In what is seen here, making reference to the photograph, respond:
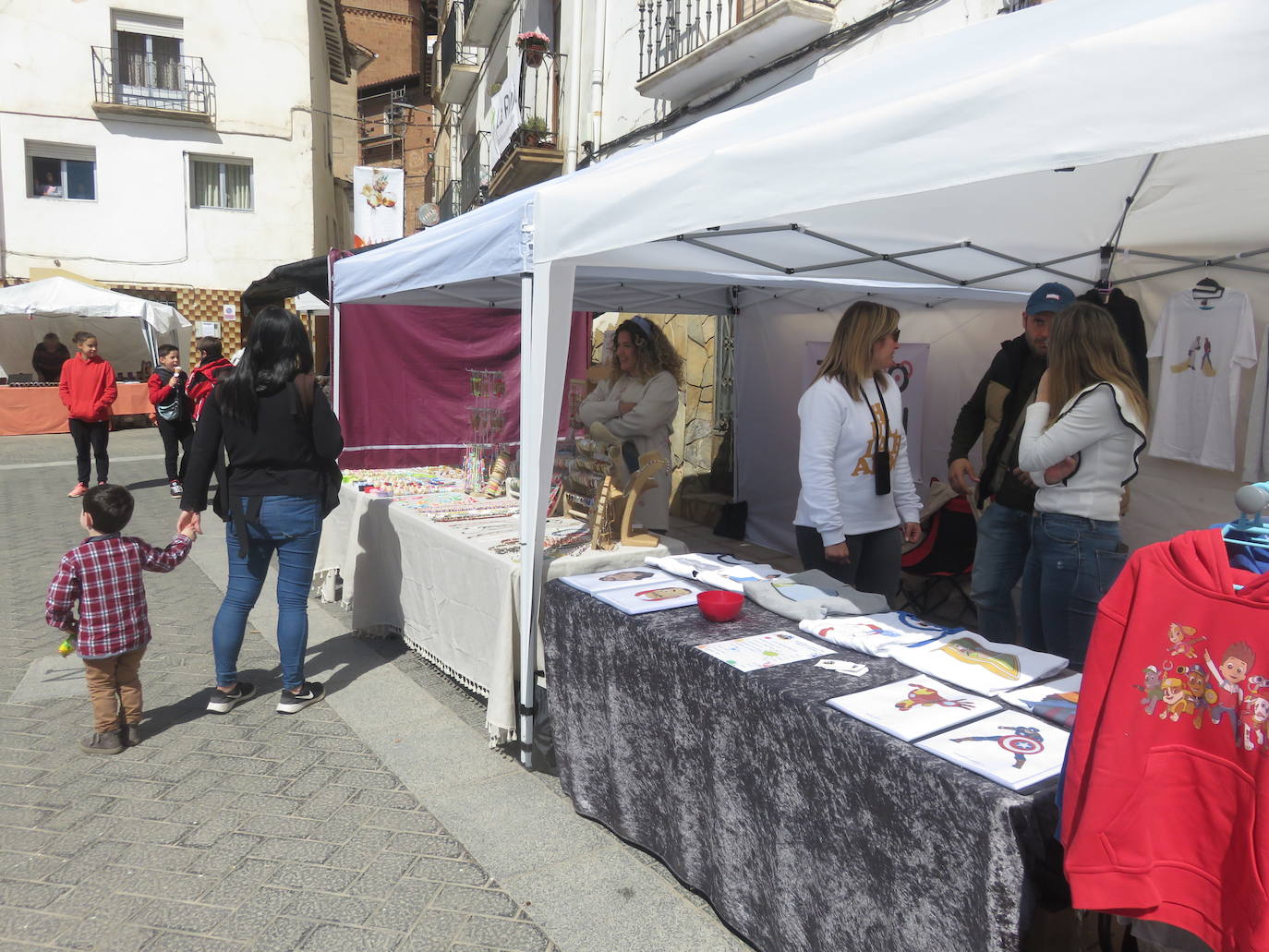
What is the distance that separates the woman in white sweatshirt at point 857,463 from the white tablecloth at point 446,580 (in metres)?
0.76

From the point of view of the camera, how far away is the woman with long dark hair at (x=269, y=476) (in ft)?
11.5

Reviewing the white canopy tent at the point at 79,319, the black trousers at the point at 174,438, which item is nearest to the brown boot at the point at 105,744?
the black trousers at the point at 174,438

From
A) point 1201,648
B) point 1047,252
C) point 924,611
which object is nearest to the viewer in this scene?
point 1201,648

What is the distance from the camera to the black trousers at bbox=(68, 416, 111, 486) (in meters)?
8.75

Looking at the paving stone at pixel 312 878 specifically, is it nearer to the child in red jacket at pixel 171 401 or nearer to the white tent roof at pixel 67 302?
the child in red jacket at pixel 171 401

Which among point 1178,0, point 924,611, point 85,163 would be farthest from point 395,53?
point 1178,0

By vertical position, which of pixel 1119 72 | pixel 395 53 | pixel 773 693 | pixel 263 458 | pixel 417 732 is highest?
pixel 395 53

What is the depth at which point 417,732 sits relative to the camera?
3686 mm

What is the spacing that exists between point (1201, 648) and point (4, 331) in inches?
856

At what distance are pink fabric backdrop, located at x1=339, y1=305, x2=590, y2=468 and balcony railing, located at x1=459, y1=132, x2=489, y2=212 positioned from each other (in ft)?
32.9

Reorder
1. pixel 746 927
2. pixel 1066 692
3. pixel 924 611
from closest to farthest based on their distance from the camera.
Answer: pixel 1066 692 → pixel 746 927 → pixel 924 611

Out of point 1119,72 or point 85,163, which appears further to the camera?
point 85,163

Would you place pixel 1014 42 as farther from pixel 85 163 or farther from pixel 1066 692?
pixel 85 163

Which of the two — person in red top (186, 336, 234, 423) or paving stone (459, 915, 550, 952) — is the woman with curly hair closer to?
paving stone (459, 915, 550, 952)
